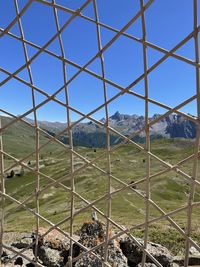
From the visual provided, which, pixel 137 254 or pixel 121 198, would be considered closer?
pixel 137 254

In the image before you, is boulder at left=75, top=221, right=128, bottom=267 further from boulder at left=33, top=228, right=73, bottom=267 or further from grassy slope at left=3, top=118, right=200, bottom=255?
grassy slope at left=3, top=118, right=200, bottom=255

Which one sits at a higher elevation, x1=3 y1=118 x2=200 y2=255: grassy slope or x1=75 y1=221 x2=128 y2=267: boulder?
x1=75 y1=221 x2=128 y2=267: boulder

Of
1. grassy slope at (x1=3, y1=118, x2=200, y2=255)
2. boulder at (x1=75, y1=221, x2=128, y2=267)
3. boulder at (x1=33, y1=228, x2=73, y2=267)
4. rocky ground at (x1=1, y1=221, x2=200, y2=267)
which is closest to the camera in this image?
boulder at (x1=75, y1=221, x2=128, y2=267)

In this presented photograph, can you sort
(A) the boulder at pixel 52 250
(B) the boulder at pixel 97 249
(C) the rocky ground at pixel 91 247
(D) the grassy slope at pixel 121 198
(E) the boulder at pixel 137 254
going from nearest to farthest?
1. (B) the boulder at pixel 97 249
2. (C) the rocky ground at pixel 91 247
3. (A) the boulder at pixel 52 250
4. (E) the boulder at pixel 137 254
5. (D) the grassy slope at pixel 121 198

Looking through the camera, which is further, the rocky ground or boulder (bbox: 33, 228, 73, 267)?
boulder (bbox: 33, 228, 73, 267)

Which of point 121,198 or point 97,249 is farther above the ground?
point 97,249

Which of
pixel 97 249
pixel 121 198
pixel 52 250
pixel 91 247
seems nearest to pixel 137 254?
pixel 91 247

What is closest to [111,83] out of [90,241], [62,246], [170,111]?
[170,111]

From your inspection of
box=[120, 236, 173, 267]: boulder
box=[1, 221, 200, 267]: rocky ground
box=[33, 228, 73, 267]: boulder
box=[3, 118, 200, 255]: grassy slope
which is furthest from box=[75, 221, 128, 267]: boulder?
box=[3, 118, 200, 255]: grassy slope

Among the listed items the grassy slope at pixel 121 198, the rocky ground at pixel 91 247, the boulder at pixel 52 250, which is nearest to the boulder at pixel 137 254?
the rocky ground at pixel 91 247

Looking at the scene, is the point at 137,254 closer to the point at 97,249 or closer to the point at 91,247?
the point at 91,247

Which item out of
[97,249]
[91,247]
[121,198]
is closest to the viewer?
[97,249]

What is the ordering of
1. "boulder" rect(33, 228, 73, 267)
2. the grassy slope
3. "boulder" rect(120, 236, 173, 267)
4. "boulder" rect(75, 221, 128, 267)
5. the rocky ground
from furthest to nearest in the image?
1. the grassy slope
2. "boulder" rect(120, 236, 173, 267)
3. "boulder" rect(33, 228, 73, 267)
4. the rocky ground
5. "boulder" rect(75, 221, 128, 267)

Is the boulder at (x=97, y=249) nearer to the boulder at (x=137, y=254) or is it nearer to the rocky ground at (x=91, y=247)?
the rocky ground at (x=91, y=247)
